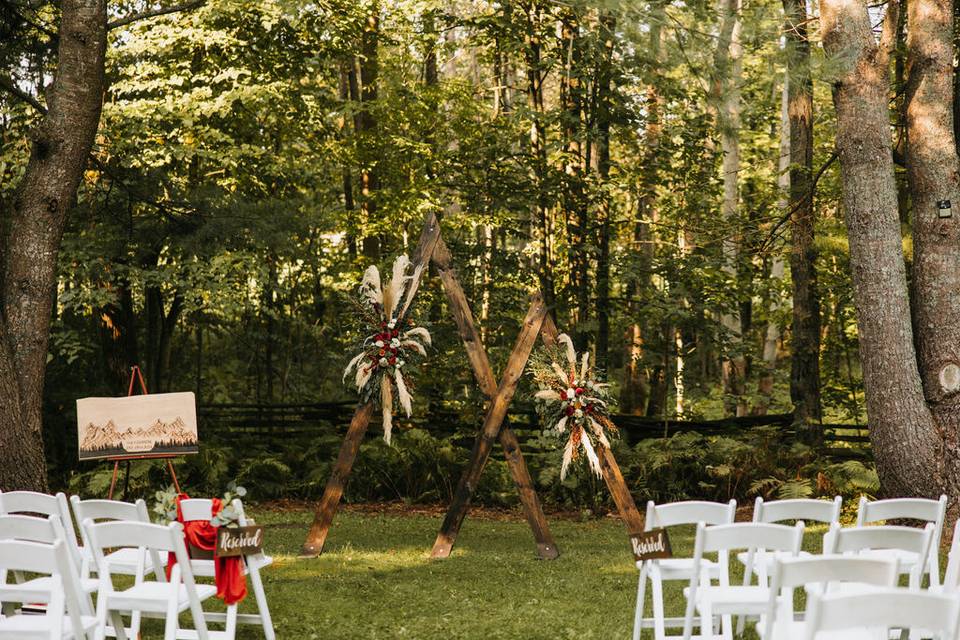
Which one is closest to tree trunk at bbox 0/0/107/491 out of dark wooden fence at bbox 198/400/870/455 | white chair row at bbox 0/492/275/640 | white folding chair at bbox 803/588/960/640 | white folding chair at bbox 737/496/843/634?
white chair row at bbox 0/492/275/640

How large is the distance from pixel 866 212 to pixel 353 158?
7.92 metres

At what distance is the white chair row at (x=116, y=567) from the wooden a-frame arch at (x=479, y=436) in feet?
9.46

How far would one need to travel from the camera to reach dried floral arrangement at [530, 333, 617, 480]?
8.73 meters

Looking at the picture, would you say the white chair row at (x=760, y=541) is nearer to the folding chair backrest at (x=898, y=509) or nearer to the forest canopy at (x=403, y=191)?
the folding chair backrest at (x=898, y=509)

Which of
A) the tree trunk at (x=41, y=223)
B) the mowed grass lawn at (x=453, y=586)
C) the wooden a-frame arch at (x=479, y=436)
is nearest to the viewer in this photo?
the mowed grass lawn at (x=453, y=586)

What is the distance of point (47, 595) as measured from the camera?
190 inches

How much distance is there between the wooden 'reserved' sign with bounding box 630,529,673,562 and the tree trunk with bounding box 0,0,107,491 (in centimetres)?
495

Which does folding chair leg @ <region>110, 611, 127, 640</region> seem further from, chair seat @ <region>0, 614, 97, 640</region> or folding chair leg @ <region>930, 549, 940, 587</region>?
folding chair leg @ <region>930, 549, 940, 587</region>

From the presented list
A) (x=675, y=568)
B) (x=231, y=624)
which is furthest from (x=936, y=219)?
(x=231, y=624)

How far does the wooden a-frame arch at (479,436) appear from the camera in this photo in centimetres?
909

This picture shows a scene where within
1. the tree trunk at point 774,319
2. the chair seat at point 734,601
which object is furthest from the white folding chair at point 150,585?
the tree trunk at point 774,319

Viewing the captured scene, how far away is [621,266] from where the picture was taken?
14.1 m

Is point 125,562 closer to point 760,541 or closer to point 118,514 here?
point 118,514

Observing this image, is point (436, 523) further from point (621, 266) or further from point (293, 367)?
point (293, 367)
